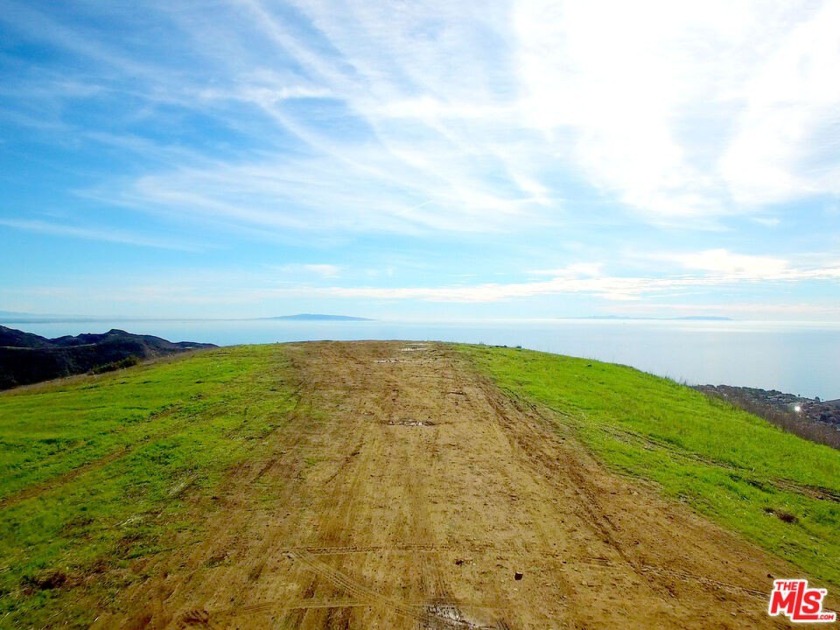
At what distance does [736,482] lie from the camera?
11.6 m

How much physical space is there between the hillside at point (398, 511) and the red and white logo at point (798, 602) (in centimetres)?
21

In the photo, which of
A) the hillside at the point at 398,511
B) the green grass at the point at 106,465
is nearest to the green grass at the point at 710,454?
the hillside at the point at 398,511

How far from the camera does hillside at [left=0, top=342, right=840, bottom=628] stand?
21.8 ft

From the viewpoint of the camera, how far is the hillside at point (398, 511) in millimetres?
6656

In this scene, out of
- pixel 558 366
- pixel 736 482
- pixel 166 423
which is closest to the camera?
pixel 736 482

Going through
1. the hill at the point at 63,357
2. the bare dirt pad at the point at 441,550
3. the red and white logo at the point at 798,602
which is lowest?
the red and white logo at the point at 798,602

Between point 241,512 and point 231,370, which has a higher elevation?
point 231,370

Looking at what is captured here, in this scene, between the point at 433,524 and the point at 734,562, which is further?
the point at 433,524

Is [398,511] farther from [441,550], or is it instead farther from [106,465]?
[106,465]

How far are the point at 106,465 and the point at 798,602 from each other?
1423cm

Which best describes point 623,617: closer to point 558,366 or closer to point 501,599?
point 501,599

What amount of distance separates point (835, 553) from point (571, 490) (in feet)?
15.9

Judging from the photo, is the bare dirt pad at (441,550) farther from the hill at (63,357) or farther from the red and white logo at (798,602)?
the hill at (63,357)

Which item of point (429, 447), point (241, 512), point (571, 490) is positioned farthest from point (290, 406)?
point (571, 490)
